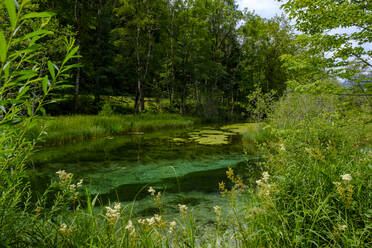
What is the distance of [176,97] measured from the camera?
86.5 ft

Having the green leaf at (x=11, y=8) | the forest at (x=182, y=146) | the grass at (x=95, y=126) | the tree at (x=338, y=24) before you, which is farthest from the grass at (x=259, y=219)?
the grass at (x=95, y=126)

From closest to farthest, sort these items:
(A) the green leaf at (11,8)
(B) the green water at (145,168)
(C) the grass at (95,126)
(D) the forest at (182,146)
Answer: (A) the green leaf at (11,8) → (D) the forest at (182,146) → (B) the green water at (145,168) → (C) the grass at (95,126)

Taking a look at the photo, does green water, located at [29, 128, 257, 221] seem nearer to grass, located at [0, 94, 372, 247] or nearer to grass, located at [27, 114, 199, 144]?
grass, located at [27, 114, 199, 144]

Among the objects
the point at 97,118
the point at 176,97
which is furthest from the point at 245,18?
the point at 97,118

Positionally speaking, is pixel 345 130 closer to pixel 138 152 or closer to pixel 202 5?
pixel 138 152

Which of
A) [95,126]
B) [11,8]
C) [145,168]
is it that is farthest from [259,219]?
[95,126]

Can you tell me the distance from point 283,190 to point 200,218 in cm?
155

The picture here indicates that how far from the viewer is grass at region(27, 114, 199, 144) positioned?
29.1 ft

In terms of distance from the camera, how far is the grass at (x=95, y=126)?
888 centimetres

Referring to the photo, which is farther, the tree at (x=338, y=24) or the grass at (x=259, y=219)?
the tree at (x=338, y=24)

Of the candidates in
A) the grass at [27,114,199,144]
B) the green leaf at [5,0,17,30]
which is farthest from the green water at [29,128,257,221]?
the green leaf at [5,0,17,30]

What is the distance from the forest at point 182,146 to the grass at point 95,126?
73 millimetres

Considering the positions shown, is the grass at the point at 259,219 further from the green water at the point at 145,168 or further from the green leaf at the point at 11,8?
the green leaf at the point at 11,8

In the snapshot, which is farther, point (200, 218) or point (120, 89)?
point (120, 89)
